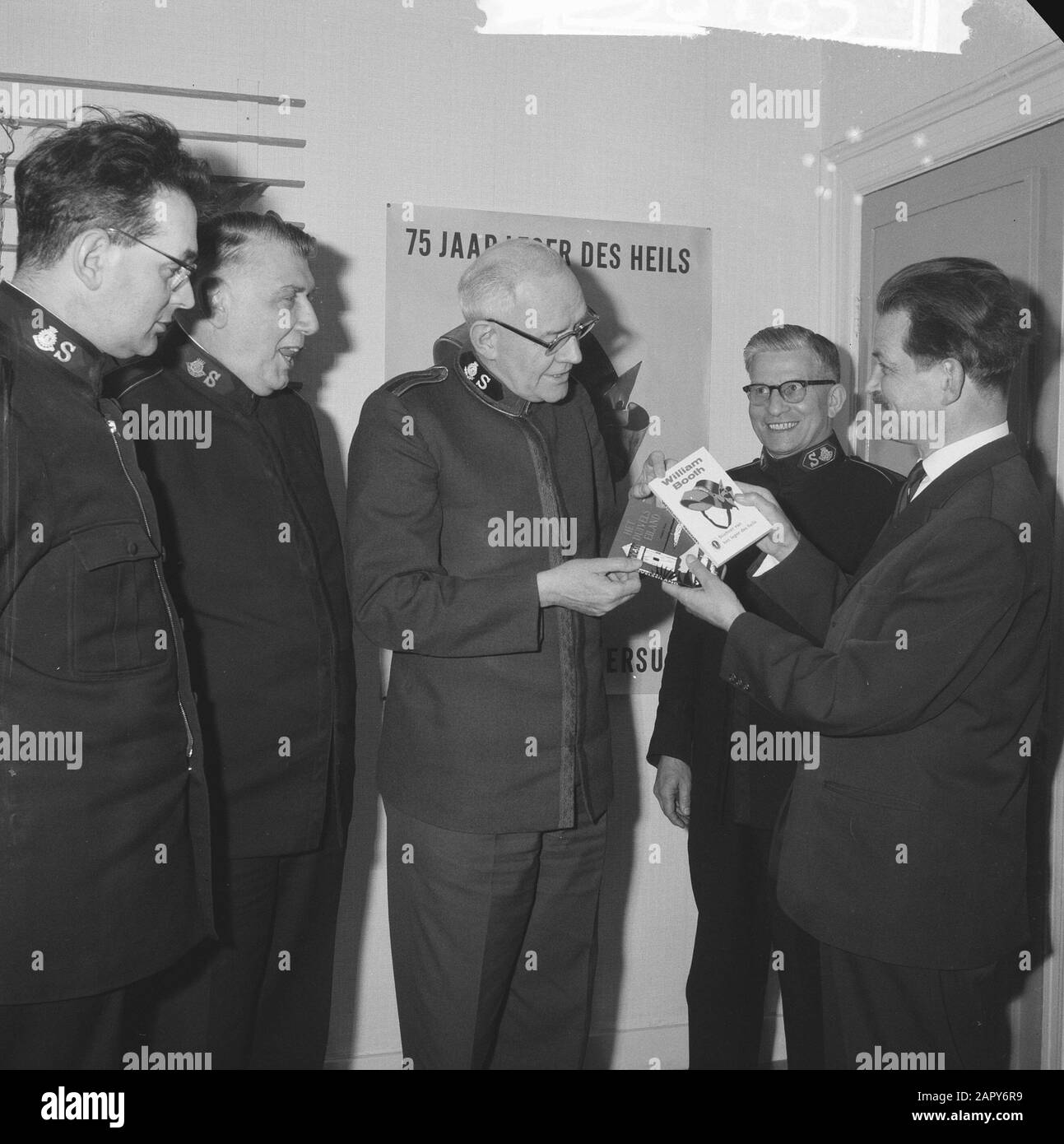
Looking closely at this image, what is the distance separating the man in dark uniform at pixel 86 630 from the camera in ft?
3.95

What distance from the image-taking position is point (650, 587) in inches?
92.0

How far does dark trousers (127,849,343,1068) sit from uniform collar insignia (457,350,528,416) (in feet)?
2.56

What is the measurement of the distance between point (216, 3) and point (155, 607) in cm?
122

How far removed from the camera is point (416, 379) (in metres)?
1.65

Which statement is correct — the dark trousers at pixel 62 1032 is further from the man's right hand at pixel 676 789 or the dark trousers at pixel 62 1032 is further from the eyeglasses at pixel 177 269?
the man's right hand at pixel 676 789

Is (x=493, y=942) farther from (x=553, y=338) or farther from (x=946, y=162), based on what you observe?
(x=946, y=162)

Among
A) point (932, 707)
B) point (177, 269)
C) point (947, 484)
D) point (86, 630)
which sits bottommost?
point (932, 707)

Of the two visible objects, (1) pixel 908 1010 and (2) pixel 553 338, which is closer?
(1) pixel 908 1010

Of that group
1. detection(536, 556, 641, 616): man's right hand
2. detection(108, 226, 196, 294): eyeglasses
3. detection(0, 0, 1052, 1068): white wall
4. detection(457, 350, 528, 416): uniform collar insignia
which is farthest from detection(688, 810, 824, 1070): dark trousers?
detection(108, 226, 196, 294): eyeglasses

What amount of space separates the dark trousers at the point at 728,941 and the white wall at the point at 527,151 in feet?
1.06

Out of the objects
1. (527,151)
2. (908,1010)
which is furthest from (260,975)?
(527,151)

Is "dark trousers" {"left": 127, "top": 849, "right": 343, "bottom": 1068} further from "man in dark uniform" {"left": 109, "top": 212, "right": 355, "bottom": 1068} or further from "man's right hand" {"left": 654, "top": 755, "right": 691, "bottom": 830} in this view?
"man's right hand" {"left": 654, "top": 755, "right": 691, "bottom": 830}

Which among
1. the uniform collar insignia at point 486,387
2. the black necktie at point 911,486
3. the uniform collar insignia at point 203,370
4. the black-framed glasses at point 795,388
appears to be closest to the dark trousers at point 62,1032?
the uniform collar insignia at point 203,370

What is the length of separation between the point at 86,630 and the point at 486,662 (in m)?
0.61
